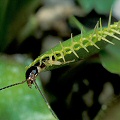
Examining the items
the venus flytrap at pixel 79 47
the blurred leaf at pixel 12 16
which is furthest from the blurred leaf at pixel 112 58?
the blurred leaf at pixel 12 16

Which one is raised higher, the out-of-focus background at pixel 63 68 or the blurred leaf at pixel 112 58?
the blurred leaf at pixel 112 58

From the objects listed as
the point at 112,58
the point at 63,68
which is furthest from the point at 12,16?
the point at 112,58

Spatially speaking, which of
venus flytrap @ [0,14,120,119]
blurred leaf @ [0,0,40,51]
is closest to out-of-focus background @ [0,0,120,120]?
blurred leaf @ [0,0,40,51]

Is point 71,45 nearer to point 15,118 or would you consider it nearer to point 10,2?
point 15,118

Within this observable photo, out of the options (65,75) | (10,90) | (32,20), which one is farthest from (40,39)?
(10,90)

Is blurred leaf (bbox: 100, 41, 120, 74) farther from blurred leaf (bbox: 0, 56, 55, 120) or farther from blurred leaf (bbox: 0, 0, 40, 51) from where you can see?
blurred leaf (bbox: 0, 0, 40, 51)

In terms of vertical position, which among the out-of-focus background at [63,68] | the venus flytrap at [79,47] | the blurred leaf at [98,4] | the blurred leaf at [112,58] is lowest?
the out-of-focus background at [63,68]

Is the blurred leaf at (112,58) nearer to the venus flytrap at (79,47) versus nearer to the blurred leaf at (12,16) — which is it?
the venus flytrap at (79,47)

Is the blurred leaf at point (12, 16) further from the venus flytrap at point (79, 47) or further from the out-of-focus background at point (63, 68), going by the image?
the venus flytrap at point (79, 47)

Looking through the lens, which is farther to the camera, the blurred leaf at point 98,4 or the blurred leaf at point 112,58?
the blurred leaf at point 98,4
